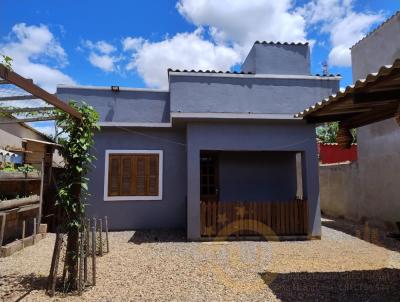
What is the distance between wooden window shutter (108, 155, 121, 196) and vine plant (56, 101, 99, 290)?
4630 mm

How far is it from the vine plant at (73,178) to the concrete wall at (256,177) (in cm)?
Result: 576

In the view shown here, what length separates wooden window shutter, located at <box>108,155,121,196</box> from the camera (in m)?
9.92

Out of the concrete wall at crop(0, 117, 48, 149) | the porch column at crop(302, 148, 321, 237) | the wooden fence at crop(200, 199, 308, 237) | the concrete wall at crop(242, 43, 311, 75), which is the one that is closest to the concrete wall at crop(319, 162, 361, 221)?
the porch column at crop(302, 148, 321, 237)

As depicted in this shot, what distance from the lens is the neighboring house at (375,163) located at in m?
10.1

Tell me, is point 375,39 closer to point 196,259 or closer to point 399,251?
point 399,251

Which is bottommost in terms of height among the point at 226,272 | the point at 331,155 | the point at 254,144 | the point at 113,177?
the point at 226,272

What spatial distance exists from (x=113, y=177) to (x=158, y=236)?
2435mm

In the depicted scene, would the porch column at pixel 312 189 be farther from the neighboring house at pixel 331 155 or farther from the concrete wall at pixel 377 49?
the neighboring house at pixel 331 155

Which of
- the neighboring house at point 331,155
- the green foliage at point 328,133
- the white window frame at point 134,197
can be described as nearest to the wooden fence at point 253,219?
the white window frame at point 134,197

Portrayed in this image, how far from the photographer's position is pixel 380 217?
417 inches

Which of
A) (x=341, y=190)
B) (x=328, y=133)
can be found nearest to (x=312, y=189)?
(x=341, y=190)

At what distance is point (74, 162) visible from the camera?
514 centimetres

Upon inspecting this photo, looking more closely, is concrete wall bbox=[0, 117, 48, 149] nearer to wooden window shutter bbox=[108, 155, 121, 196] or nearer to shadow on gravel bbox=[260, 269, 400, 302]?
wooden window shutter bbox=[108, 155, 121, 196]

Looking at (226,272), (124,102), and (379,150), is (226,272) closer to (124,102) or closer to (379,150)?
(124,102)
